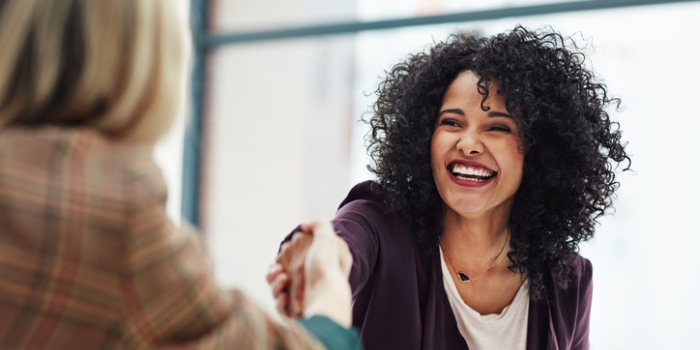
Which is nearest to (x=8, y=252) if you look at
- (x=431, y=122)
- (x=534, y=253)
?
(x=431, y=122)

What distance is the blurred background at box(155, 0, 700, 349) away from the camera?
10.1 feet

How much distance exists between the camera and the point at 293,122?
13.7 ft

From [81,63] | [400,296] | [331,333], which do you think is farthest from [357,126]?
[81,63]

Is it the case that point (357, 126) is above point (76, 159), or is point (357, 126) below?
above

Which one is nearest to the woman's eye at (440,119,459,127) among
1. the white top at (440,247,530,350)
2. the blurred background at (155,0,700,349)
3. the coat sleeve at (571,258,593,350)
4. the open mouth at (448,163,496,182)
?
the open mouth at (448,163,496,182)

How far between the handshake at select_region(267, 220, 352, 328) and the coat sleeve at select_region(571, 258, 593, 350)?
852 mm

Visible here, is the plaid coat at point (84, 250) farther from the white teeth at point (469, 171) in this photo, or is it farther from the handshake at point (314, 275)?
the white teeth at point (469, 171)

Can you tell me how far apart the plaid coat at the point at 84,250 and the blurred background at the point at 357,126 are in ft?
6.14

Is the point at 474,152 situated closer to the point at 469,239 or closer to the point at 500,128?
the point at 500,128

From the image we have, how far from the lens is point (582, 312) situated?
193 centimetres

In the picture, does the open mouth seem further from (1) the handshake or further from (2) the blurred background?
(2) the blurred background

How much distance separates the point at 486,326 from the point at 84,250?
1.20 meters

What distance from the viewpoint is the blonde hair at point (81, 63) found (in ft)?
2.96

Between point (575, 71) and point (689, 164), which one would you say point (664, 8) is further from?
point (575, 71)
